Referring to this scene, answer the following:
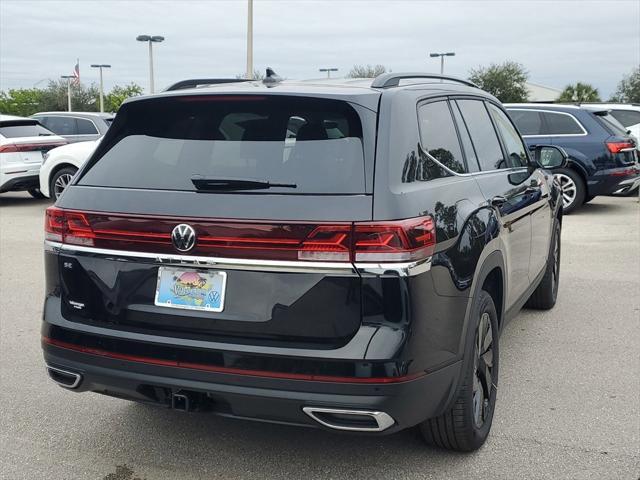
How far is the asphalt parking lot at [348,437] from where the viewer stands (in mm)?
3355

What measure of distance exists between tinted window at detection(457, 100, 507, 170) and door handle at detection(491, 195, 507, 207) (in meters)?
0.19

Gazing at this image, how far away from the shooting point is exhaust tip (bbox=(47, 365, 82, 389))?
315 cm

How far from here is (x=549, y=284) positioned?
589cm

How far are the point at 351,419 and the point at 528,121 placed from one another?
1040 cm

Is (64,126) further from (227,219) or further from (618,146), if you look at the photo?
(227,219)

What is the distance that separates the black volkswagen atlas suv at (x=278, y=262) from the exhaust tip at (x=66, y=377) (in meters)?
0.01

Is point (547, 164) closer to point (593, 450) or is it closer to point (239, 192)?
point (593, 450)

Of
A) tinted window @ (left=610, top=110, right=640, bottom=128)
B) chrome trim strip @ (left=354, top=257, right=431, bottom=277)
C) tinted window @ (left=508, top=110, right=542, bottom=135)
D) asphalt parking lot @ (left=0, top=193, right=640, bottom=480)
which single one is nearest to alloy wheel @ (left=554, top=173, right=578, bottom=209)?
tinted window @ (left=508, top=110, right=542, bottom=135)

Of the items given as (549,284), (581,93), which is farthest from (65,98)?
(549,284)

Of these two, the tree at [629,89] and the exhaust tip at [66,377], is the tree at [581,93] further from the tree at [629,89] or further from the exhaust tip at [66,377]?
the exhaust tip at [66,377]

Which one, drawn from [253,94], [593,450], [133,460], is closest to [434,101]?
[253,94]

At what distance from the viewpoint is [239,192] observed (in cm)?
287

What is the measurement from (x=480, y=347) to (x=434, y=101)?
120 centimetres

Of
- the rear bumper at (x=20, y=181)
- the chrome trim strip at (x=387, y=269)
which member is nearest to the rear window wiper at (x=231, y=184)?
the chrome trim strip at (x=387, y=269)
